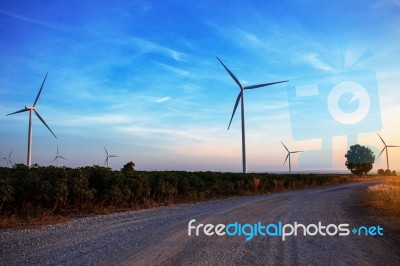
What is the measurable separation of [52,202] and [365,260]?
11708mm

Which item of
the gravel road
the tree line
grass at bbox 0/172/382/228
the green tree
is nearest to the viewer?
the gravel road

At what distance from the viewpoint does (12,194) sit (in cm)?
1350

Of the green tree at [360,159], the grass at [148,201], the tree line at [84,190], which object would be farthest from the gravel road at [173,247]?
the green tree at [360,159]

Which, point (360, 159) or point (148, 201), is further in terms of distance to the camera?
point (360, 159)

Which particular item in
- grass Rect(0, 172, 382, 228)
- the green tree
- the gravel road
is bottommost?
the gravel road

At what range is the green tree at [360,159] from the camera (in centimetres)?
11700

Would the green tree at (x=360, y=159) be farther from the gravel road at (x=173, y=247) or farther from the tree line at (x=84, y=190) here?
the gravel road at (x=173, y=247)

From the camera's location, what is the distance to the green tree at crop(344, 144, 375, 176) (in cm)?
11700

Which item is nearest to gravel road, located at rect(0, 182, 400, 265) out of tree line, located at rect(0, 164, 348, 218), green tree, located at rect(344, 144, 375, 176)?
tree line, located at rect(0, 164, 348, 218)

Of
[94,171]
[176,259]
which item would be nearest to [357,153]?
[94,171]

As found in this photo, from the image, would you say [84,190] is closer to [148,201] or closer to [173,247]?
[148,201]

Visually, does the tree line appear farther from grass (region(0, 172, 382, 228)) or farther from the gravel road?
the gravel road

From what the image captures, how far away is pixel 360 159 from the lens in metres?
118

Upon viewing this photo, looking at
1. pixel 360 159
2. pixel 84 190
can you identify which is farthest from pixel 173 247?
pixel 360 159
